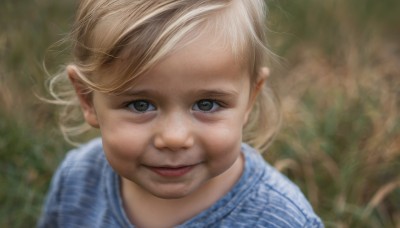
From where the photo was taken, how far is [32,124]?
10.3ft

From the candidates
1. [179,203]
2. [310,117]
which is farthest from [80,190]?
[310,117]

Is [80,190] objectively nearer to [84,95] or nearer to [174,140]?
[84,95]

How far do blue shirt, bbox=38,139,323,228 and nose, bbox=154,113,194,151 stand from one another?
37cm

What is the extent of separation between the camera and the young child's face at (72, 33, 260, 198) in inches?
62.7

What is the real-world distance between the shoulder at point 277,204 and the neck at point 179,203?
0.25 ft

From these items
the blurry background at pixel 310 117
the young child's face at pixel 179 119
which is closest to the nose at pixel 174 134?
the young child's face at pixel 179 119

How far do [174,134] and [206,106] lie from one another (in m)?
0.12

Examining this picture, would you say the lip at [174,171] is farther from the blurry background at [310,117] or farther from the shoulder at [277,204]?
the blurry background at [310,117]

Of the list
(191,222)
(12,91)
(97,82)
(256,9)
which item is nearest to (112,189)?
(191,222)

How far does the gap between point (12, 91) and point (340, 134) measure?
1558 millimetres

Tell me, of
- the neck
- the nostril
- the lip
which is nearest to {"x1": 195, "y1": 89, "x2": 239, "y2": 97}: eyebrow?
the nostril

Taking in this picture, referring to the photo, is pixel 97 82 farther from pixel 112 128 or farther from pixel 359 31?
pixel 359 31

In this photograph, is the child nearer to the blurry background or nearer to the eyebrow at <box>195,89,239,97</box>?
the eyebrow at <box>195,89,239,97</box>

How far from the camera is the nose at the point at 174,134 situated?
1627 mm
